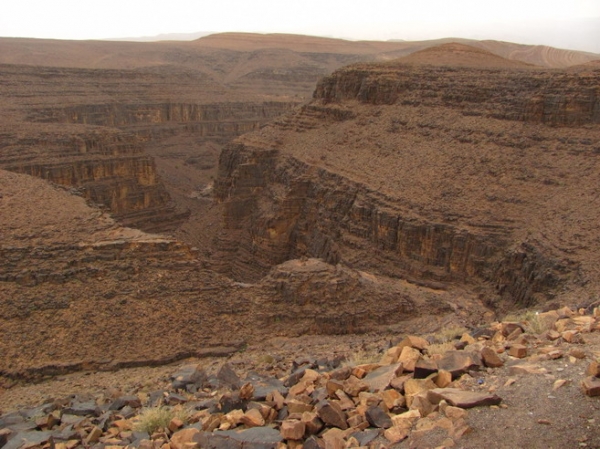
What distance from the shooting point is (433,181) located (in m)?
33.3

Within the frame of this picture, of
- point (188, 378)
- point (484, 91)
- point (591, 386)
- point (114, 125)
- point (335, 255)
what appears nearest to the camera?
point (591, 386)

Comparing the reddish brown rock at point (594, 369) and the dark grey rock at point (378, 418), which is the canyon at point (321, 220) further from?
the reddish brown rock at point (594, 369)

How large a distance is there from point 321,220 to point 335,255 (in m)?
3.14

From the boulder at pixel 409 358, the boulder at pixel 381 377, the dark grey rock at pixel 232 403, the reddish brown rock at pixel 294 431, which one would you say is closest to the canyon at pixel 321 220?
the dark grey rock at pixel 232 403

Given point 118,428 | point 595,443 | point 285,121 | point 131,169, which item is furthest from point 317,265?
point 131,169

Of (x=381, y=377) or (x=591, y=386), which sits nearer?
Result: (x=591, y=386)

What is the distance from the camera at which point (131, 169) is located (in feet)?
159

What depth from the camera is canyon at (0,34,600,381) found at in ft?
69.7

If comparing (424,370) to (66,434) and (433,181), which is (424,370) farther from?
(433,181)

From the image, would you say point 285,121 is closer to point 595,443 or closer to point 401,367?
point 401,367

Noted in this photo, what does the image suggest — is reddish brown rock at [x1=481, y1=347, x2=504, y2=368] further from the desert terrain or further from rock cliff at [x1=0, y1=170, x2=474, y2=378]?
rock cliff at [x1=0, y1=170, x2=474, y2=378]

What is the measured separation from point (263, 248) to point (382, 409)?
95.7ft

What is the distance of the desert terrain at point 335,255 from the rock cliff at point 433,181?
112 mm

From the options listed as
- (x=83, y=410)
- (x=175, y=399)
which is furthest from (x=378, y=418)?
(x=83, y=410)
